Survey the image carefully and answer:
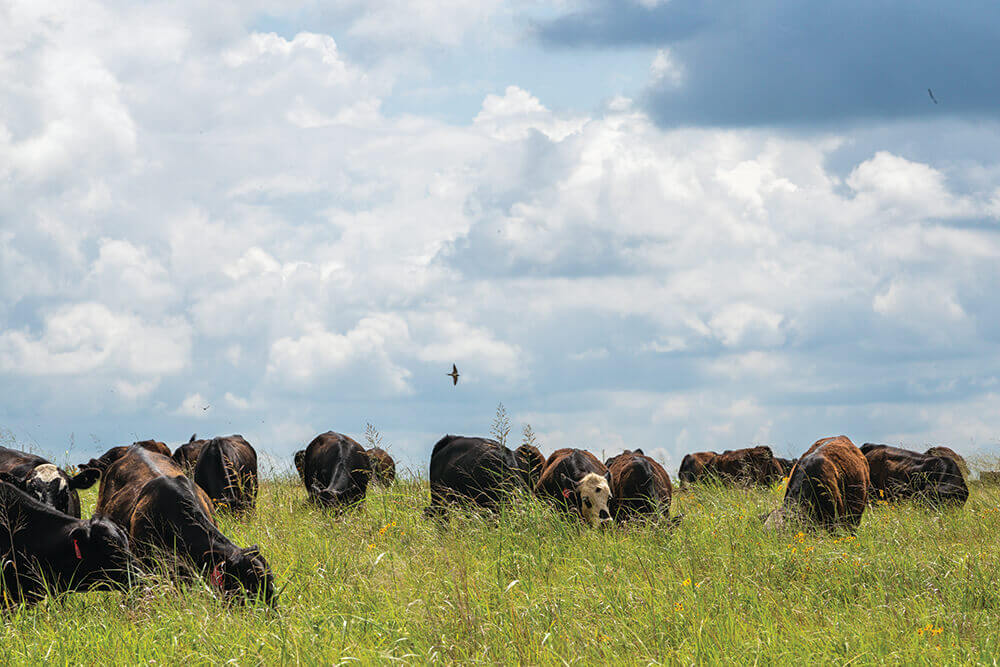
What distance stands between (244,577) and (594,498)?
517cm

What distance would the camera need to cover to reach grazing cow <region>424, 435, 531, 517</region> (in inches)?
509

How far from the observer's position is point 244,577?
797cm

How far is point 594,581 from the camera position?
27.1 ft

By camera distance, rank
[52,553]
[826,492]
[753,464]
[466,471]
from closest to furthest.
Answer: [52,553] < [826,492] < [466,471] < [753,464]

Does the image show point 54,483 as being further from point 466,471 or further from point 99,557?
point 466,471

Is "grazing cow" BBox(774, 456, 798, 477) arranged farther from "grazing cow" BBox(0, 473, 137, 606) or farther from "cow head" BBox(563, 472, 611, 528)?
"grazing cow" BBox(0, 473, 137, 606)

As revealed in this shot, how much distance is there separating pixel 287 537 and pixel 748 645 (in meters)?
5.97

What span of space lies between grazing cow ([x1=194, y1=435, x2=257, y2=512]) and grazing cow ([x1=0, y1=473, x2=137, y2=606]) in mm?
4543

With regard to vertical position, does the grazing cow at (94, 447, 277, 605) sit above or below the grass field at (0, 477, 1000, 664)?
above

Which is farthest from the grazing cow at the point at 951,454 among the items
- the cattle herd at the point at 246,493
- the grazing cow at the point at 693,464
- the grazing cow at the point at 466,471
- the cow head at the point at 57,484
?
the cow head at the point at 57,484

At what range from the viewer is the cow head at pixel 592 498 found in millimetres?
11844

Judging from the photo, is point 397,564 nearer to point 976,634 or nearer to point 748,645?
point 748,645

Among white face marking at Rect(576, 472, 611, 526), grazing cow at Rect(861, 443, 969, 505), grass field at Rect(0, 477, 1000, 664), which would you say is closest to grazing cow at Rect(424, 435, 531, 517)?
white face marking at Rect(576, 472, 611, 526)

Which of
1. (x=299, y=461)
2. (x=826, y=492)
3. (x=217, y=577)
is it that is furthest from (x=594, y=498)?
(x=299, y=461)
